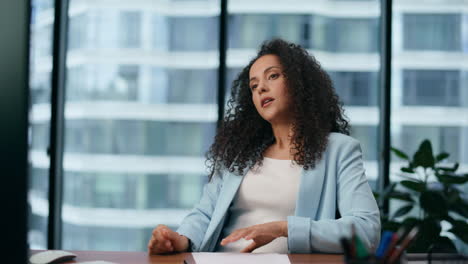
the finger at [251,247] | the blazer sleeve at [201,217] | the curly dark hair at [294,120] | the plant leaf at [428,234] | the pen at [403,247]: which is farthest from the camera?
the plant leaf at [428,234]

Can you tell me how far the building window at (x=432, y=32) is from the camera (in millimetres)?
3287

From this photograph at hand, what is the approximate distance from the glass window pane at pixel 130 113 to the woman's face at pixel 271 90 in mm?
1587

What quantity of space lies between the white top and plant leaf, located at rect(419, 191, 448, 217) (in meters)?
1.40

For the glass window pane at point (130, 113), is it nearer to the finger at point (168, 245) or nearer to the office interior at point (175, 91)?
the office interior at point (175, 91)

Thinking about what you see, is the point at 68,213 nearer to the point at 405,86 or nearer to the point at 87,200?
the point at 87,200

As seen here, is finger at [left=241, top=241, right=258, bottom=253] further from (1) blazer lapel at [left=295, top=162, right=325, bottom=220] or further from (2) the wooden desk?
(1) blazer lapel at [left=295, top=162, right=325, bottom=220]

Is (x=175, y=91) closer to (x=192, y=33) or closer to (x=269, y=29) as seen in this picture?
(x=192, y=33)

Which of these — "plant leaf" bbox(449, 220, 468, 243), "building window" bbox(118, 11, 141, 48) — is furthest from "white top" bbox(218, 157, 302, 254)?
"building window" bbox(118, 11, 141, 48)

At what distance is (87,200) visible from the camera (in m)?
3.26

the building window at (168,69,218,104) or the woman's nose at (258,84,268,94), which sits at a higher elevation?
the building window at (168,69,218,104)

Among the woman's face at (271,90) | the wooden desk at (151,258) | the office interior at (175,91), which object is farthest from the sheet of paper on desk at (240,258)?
the office interior at (175,91)

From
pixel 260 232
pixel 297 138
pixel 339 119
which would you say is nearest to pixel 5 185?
pixel 260 232

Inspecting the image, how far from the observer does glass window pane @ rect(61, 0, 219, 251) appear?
3244mm

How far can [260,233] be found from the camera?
45.3 inches
